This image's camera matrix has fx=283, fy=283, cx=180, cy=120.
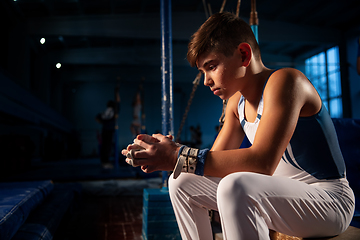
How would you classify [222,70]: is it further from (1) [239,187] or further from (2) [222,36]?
(1) [239,187]

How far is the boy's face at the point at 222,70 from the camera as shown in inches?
36.5

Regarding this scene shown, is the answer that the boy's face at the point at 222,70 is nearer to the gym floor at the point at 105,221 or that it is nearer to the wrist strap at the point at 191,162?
the wrist strap at the point at 191,162

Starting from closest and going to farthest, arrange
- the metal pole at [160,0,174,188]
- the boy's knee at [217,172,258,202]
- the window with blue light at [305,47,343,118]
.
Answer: the boy's knee at [217,172,258,202], the metal pole at [160,0,174,188], the window with blue light at [305,47,343,118]

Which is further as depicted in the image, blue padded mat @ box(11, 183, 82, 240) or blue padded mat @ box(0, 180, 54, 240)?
blue padded mat @ box(11, 183, 82, 240)

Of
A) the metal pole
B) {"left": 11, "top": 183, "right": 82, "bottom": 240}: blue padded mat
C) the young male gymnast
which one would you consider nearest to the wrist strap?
the young male gymnast

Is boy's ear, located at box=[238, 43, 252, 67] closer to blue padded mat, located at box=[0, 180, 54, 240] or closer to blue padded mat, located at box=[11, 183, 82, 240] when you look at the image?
blue padded mat, located at box=[0, 180, 54, 240]

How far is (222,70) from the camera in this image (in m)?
0.93

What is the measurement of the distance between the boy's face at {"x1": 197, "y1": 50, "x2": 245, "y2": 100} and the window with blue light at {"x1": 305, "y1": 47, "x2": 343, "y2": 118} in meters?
11.6

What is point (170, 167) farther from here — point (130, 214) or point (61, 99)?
point (61, 99)

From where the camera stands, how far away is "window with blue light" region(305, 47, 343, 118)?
37.4ft

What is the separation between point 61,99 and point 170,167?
14.3 metres

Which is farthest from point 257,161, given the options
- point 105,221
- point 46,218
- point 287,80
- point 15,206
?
point 105,221

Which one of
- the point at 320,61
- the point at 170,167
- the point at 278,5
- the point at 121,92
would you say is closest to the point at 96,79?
the point at 121,92

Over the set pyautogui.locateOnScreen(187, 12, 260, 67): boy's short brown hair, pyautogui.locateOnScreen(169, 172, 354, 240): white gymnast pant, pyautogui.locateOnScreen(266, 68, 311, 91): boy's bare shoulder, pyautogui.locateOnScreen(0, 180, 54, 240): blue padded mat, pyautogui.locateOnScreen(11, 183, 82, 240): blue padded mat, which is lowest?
pyautogui.locateOnScreen(11, 183, 82, 240): blue padded mat
